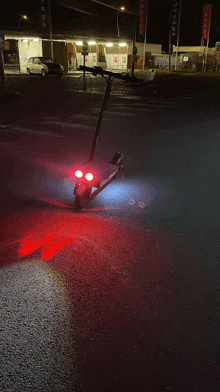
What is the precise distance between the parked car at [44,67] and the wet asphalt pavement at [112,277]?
28.3 meters

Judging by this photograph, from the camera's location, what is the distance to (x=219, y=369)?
7.34 ft

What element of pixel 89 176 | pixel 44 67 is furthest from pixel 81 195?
pixel 44 67

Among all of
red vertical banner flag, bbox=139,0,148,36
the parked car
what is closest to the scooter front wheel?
the parked car

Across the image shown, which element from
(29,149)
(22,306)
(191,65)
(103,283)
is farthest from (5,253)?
(191,65)

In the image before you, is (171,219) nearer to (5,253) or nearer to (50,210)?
(50,210)

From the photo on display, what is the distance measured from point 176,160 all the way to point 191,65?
50126mm

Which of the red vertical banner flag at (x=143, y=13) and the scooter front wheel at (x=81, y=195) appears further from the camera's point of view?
the red vertical banner flag at (x=143, y=13)

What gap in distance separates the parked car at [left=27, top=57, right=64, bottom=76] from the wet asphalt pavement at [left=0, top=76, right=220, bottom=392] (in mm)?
28303

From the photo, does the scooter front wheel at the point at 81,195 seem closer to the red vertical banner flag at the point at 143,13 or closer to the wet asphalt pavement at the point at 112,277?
the wet asphalt pavement at the point at 112,277

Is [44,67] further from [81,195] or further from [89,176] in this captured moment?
[81,195]

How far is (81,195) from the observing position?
4629 millimetres

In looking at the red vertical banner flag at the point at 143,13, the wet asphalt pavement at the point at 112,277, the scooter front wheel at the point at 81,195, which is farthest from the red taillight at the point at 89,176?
the red vertical banner flag at the point at 143,13

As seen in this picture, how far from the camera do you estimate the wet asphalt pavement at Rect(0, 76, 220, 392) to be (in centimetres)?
225

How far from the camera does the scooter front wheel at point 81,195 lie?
462 cm
